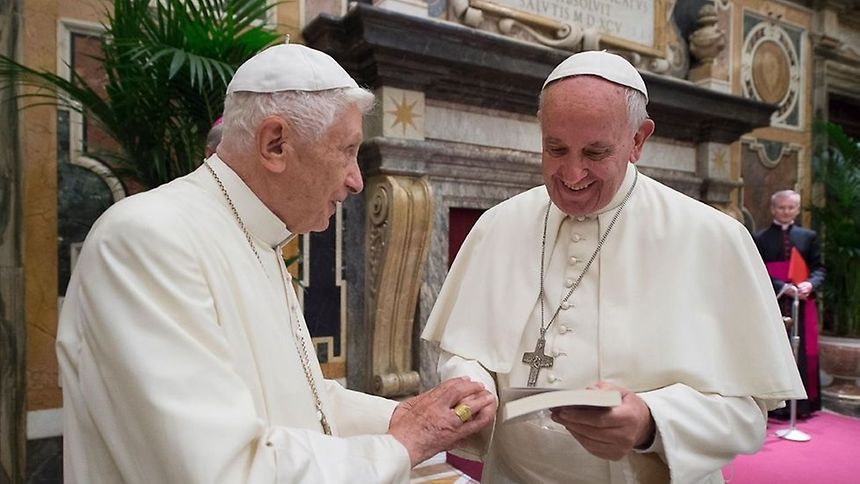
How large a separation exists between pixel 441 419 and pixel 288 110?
0.77 meters

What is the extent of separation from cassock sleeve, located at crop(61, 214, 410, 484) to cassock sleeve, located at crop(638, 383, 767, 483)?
2.19 feet

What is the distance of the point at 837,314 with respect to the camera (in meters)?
6.32

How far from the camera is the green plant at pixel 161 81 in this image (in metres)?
2.61

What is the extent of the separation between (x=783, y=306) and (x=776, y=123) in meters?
2.73

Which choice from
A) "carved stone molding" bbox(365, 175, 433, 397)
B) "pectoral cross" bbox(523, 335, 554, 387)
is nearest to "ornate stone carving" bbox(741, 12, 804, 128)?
"carved stone molding" bbox(365, 175, 433, 397)

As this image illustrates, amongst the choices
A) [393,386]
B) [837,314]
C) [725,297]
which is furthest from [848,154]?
[725,297]

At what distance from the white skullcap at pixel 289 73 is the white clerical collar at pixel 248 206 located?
19 centimetres

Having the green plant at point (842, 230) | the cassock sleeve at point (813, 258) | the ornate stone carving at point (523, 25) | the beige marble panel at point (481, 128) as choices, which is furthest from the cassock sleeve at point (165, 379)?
the green plant at point (842, 230)

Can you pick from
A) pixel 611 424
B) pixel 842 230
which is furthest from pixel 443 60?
pixel 842 230

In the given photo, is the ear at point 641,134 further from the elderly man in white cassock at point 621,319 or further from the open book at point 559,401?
the open book at point 559,401

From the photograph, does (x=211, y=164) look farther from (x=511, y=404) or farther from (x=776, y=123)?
(x=776, y=123)

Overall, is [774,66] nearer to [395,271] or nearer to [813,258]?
[813,258]

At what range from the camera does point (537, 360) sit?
159 cm

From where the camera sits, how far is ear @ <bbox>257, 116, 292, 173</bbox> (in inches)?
50.5
